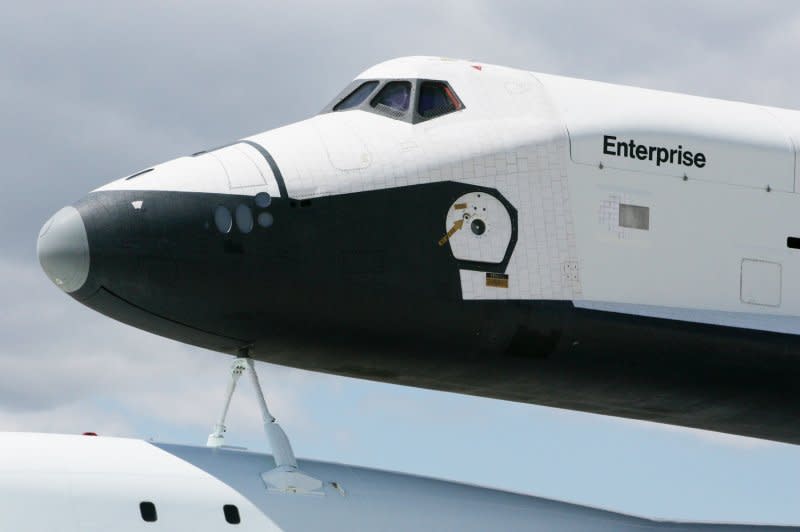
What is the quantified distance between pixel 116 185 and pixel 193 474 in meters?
3.82

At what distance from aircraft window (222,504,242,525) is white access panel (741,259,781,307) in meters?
5.92

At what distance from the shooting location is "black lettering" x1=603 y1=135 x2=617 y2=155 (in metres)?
15.4

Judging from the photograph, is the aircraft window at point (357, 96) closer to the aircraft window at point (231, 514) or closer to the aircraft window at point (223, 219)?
the aircraft window at point (223, 219)

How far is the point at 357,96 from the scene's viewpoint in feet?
52.9

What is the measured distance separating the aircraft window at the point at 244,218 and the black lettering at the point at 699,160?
194 inches

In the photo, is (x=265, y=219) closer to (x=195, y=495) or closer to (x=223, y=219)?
(x=223, y=219)

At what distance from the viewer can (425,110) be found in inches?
609

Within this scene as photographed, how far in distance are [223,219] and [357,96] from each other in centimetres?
289

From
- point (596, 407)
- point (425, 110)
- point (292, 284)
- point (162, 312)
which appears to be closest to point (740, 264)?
point (596, 407)

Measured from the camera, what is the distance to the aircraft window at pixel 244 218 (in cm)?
1396

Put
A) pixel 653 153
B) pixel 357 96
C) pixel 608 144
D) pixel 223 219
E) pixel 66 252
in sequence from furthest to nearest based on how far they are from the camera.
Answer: pixel 357 96, pixel 653 153, pixel 608 144, pixel 223 219, pixel 66 252

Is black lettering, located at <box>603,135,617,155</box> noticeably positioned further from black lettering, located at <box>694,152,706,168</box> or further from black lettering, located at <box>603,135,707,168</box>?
black lettering, located at <box>694,152,706,168</box>

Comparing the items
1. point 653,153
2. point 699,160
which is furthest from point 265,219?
point 699,160

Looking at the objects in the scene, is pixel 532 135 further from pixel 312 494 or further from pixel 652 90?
pixel 312 494
